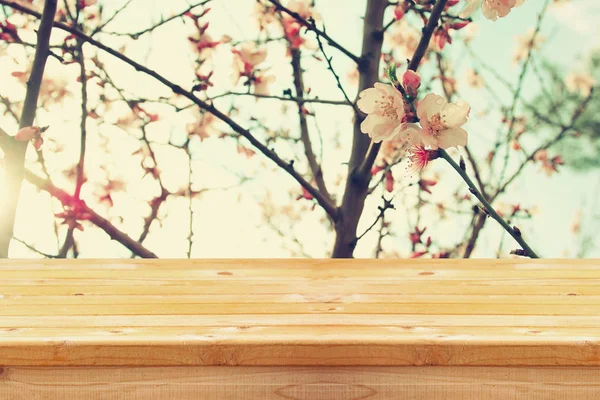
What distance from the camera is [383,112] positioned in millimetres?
1312

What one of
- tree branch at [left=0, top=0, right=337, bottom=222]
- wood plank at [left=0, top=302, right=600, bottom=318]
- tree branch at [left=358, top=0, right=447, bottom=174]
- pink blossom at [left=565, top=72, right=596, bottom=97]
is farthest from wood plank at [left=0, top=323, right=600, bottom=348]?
pink blossom at [left=565, top=72, right=596, bottom=97]

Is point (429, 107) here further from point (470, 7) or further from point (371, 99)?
point (470, 7)

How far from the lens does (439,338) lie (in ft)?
3.10

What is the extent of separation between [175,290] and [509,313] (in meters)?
0.66

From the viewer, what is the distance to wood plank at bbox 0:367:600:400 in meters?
0.93

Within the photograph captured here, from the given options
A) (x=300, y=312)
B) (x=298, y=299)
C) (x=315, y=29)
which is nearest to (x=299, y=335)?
(x=300, y=312)

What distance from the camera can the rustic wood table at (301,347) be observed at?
934 mm

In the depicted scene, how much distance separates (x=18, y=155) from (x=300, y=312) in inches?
45.9

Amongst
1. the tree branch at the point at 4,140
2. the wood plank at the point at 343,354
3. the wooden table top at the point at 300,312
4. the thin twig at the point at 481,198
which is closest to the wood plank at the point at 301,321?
the wooden table top at the point at 300,312

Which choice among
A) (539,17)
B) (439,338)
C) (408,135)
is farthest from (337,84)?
(539,17)

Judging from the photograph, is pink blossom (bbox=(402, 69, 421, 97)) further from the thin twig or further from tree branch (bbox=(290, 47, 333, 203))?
tree branch (bbox=(290, 47, 333, 203))

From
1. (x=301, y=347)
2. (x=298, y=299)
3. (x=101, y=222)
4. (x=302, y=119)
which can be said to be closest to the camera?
(x=301, y=347)

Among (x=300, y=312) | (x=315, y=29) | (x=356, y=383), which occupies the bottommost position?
(x=356, y=383)

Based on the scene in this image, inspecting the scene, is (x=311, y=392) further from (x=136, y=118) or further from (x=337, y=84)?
(x=136, y=118)
